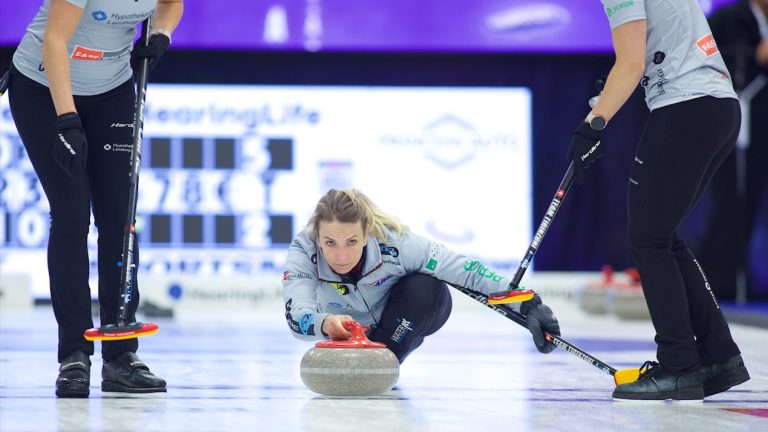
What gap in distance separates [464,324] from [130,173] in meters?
4.05

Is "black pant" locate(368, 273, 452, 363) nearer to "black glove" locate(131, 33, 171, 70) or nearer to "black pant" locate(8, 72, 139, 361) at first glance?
"black pant" locate(8, 72, 139, 361)

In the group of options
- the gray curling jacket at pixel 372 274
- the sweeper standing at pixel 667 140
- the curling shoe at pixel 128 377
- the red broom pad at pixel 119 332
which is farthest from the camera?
the gray curling jacket at pixel 372 274

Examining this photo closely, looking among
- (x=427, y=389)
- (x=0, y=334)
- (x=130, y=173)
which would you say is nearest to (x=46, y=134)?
(x=130, y=173)

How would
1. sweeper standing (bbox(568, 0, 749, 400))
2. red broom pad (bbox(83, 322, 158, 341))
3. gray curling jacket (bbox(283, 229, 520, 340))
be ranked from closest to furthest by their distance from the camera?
red broom pad (bbox(83, 322, 158, 341))
sweeper standing (bbox(568, 0, 749, 400))
gray curling jacket (bbox(283, 229, 520, 340))

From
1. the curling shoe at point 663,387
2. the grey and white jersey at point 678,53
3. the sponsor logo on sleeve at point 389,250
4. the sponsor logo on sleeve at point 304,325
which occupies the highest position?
the grey and white jersey at point 678,53

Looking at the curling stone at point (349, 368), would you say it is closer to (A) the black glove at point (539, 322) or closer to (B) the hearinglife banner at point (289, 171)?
(A) the black glove at point (539, 322)

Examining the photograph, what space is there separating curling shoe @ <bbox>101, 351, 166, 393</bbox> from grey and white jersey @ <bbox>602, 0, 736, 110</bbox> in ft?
5.09

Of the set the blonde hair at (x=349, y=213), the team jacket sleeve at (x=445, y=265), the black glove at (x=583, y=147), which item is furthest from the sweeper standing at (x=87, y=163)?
the black glove at (x=583, y=147)

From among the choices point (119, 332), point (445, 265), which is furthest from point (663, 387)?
point (119, 332)

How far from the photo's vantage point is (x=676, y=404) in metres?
2.94

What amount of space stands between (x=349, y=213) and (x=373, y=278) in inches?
11.2

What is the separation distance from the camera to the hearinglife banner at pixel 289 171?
848 cm

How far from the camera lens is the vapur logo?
133 inches

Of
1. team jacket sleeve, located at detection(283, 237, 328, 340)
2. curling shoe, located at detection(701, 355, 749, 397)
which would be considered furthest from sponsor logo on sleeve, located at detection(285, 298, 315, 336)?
curling shoe, located at detection(701, 355, 749, 397)
